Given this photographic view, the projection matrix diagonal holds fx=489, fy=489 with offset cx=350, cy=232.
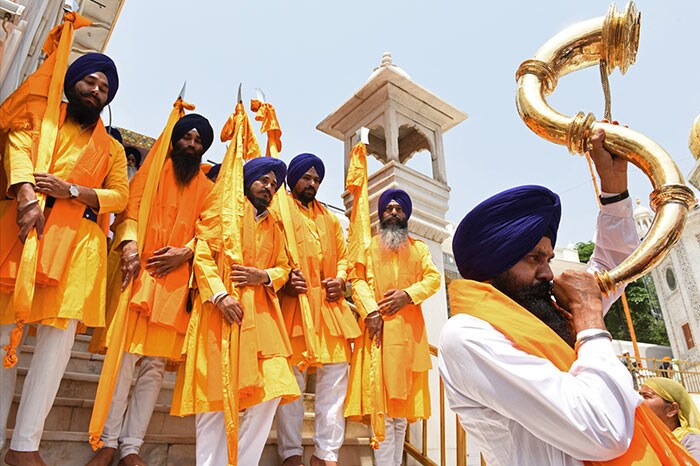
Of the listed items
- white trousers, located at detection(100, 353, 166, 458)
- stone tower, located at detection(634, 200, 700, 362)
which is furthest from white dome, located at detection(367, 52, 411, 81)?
stone tower, located at detection(634, 200, 700, 362)

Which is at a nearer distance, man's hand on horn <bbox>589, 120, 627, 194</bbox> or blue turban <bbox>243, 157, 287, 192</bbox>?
man's hand on horn <bbox>589, 120, 627, 194</bbox>

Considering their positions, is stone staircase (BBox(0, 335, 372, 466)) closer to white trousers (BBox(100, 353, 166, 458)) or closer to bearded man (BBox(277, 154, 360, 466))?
white trousers (BBox(100, 353, 166, 458))

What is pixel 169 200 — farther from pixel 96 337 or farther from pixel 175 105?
pixel 96 337

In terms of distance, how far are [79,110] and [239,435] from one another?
2.05 metres

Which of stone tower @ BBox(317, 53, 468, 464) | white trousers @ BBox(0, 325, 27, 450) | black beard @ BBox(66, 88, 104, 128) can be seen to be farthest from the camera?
stone tower @ BBox(317, 53, 468, 464)

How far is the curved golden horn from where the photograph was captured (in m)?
1.18

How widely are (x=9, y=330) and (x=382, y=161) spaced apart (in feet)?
16.3

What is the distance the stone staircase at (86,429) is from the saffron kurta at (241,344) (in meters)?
0.40

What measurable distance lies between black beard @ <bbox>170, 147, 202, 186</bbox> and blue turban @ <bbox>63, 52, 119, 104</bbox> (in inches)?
20.3

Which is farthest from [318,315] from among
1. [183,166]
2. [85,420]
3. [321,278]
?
[85,420]

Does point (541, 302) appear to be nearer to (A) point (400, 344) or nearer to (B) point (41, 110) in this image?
(A) point (400, 344)

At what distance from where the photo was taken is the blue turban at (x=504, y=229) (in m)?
1.30

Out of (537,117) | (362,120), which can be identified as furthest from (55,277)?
(362,120)

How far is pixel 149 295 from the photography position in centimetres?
269
